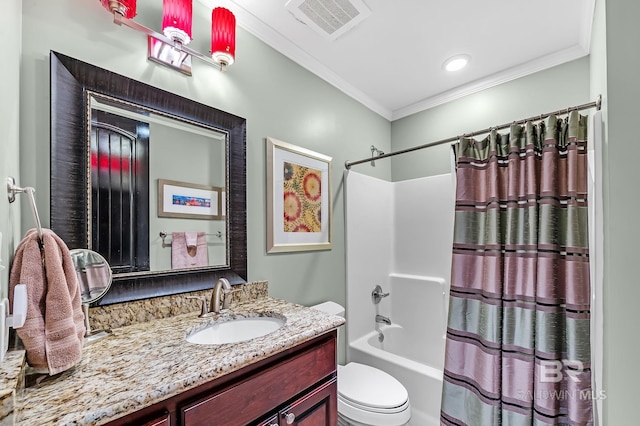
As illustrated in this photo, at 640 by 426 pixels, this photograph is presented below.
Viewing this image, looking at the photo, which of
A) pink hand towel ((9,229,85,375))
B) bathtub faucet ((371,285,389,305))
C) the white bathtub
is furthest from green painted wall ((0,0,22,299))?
bathtub faucet ((371,285,389,305))

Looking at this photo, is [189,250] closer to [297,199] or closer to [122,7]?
[297,199]

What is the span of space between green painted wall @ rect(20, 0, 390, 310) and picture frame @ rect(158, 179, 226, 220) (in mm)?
196

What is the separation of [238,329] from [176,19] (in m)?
1.37

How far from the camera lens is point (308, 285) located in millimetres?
1873

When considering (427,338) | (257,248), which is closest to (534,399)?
(427,338)

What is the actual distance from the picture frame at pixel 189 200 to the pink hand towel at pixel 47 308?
0.49 meters

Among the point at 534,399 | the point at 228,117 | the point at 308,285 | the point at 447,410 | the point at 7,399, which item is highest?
the point at 228,117

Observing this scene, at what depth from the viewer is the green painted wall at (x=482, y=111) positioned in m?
1.89

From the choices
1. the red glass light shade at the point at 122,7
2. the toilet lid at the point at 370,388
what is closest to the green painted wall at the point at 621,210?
the toilet lid at the point at 370,388

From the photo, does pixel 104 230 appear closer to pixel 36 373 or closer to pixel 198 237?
pixel 198 237

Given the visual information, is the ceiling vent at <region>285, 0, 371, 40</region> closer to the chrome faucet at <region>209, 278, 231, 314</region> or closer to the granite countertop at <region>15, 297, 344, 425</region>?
the chrome faucet at <region>209, 278, 231, 314</region>

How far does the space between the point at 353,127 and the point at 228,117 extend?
3.92 ft

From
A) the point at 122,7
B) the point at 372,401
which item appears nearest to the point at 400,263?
the point at 372,401

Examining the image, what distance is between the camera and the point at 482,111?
7.43 feet
